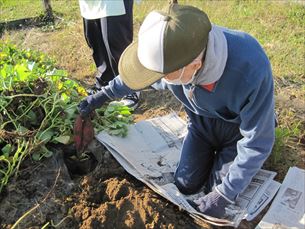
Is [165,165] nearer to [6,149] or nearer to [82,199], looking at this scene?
[82,199]

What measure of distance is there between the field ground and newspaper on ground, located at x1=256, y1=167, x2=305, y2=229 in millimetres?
96

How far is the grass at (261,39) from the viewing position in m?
2.71

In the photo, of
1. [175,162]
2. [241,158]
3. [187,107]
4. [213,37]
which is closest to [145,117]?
[175,162]

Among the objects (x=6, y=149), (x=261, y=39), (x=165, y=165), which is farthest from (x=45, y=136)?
(x=261, y=39)

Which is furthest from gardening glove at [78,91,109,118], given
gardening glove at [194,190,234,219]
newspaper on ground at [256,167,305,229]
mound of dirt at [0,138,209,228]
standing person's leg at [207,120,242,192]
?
newspaper on ground at [256,167,305,229]

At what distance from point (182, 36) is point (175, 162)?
4.13 feet

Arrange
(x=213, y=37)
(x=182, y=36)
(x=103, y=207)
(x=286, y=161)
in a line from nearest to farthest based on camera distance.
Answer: (x=182, y=36)
(x=213, y=37)
(x=103, y=207)
(x=286, y=161)

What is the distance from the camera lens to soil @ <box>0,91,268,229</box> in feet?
6.48

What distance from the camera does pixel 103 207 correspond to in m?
2.01

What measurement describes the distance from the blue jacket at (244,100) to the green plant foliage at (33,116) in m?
0.68

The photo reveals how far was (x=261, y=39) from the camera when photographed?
3.97m

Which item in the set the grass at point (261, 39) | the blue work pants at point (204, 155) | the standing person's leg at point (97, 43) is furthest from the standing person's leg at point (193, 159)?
the standing person's leg at point (97, 43)

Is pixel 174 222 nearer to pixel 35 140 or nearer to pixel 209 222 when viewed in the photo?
pixel 209 222

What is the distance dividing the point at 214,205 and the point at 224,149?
1.14ft
